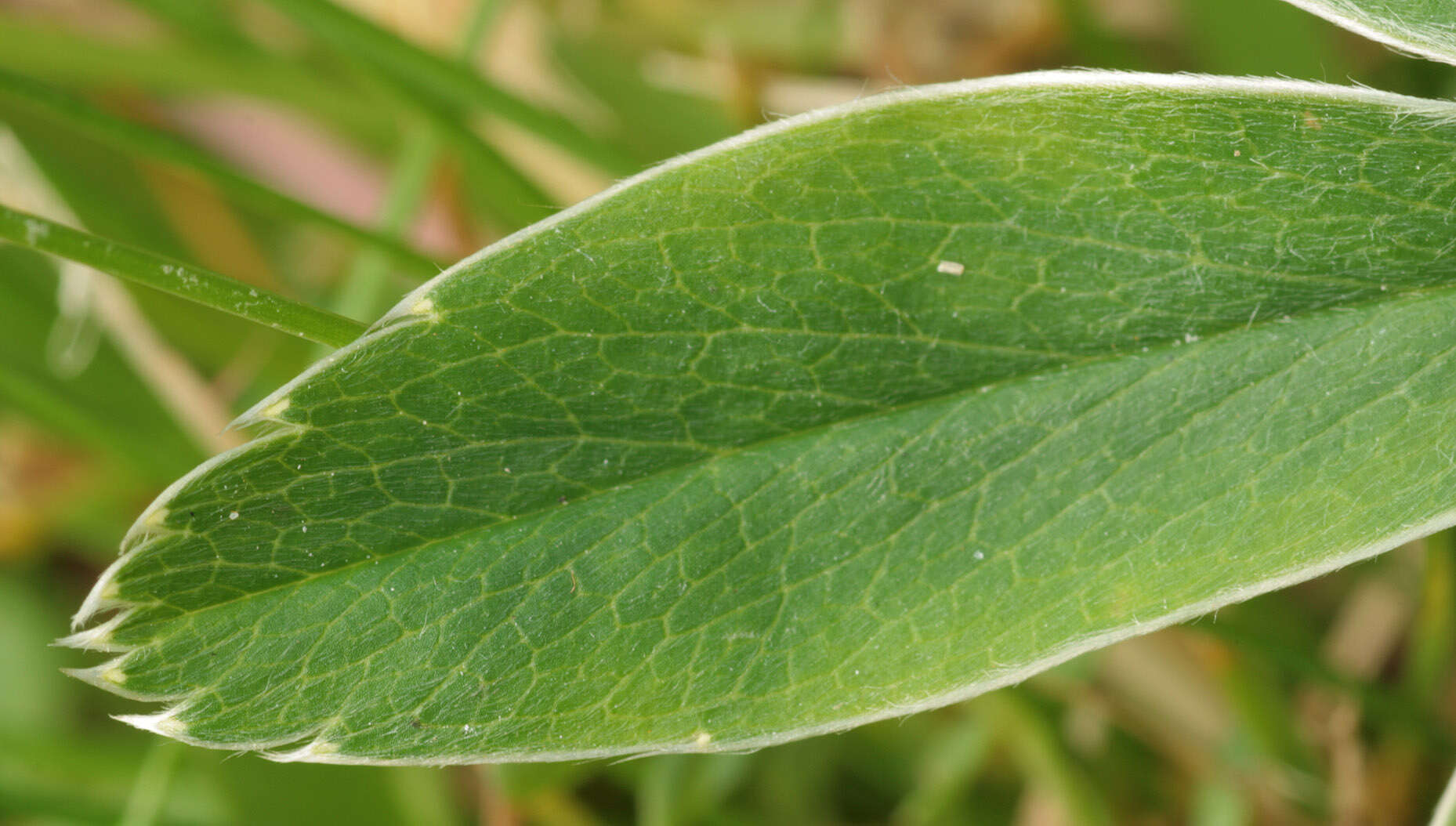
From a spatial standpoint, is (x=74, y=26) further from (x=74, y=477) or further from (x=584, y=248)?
(x=584, y=248)

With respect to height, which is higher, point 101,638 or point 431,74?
point 431,74

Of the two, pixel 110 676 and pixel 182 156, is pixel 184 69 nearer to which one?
pixel 182 156

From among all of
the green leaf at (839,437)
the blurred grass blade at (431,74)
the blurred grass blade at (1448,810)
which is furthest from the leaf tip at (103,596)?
the blurred grass blade at (1448,810)

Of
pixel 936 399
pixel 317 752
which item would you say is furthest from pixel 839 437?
pixel 317 752

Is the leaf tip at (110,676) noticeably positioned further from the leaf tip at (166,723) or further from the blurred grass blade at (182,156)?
the blurred grass blade at (182,156)

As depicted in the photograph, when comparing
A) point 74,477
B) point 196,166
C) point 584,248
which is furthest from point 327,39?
point 74,477

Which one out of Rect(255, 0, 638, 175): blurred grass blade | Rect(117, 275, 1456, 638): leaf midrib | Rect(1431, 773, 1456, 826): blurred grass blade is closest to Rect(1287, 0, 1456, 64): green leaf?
Rect(117, 275, 1456, 638): leaf midrib

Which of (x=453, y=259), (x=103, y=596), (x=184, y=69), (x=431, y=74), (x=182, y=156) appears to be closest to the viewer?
(x=103, y=596)

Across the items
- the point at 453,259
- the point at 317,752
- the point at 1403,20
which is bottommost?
the point at 317,752
